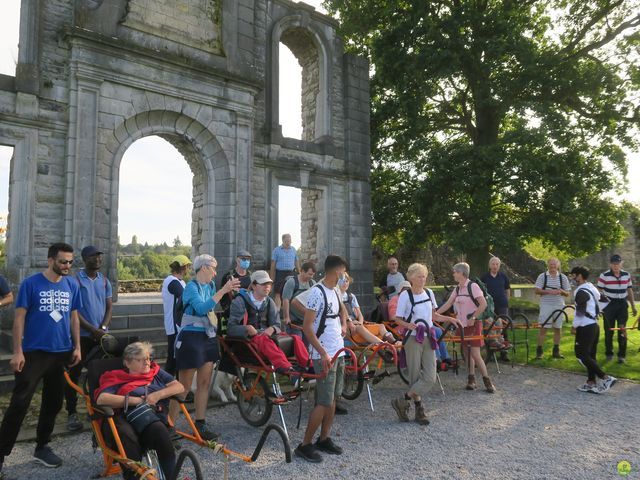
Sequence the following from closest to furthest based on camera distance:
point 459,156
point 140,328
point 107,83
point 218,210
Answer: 1. point 140,328
2. point 107,83
3. point 218,210
4. point 459,156

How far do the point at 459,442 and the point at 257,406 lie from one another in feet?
7.38

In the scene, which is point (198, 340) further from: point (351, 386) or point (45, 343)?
point (351, 386)

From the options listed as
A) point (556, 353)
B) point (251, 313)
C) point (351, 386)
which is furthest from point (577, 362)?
point (251, 313)

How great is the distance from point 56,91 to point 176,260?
5136 mm

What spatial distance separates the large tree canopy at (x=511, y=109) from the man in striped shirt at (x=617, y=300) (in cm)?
474

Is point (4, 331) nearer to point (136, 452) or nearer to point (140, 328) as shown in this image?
point (140, 328)

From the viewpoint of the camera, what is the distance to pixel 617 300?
350 inches

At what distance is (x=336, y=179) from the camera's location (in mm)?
12852

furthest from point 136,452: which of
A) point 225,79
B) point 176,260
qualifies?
point 225,79

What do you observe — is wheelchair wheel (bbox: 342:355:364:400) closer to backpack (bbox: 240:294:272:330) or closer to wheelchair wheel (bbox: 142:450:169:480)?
backpack (bbox: 240:294:272:330)

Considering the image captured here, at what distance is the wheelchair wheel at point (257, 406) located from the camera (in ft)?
16.6

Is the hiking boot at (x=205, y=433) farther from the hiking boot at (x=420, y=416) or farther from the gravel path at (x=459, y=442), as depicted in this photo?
the hiking boot at (x=420, y=416)

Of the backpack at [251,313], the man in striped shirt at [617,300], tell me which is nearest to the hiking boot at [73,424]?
the backpack at [251,313]

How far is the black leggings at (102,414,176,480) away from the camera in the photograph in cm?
334
